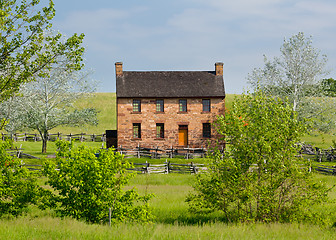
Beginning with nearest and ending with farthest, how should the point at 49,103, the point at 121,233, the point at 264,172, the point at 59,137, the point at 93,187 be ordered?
the point at 121,233, the point at 93,187, the point at 264,172, the point at 49,103, the point at 59,137

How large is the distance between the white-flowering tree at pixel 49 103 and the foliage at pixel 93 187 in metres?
27.1

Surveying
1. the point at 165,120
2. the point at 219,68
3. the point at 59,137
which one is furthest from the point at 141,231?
the point at 59,137

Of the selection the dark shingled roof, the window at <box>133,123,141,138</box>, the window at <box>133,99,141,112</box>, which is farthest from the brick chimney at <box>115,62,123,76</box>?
the window at <box>133,123,141,138</box>

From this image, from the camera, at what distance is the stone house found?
40062 mm

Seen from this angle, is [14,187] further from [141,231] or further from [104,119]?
[104,119]

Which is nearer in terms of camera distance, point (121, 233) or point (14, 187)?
point (121, 233)

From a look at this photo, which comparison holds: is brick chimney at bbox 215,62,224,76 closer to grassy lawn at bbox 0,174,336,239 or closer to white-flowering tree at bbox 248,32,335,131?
white-flowering tree at bbox 248,32,335,131

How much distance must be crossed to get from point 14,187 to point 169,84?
3008 centimetres

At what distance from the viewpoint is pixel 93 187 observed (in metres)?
10.9

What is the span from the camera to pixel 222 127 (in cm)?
1243

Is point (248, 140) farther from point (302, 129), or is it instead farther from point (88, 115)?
point (88, 115)

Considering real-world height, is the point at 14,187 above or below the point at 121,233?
above

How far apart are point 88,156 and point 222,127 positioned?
438 centimetres

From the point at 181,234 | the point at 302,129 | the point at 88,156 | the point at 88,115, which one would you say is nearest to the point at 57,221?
the point at 88,156
